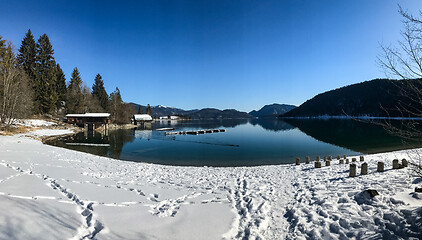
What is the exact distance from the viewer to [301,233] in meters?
4.80

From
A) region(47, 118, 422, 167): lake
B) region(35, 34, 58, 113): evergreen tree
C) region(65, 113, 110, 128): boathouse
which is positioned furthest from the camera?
region(65, 113, 110, 128): boathouse

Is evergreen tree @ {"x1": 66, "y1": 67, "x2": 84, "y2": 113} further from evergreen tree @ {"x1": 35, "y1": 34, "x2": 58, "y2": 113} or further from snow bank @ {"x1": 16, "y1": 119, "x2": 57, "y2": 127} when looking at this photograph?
snow bank @ {"x1": 16, "y1": 119, "x2": 57, "y2": 127}

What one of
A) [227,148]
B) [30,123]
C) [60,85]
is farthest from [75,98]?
[227,148]

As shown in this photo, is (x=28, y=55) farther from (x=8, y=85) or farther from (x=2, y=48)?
(x=8, y=85)

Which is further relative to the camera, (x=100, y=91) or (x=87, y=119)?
(x=100, y=91)

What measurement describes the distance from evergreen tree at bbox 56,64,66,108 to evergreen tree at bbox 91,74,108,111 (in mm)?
14678

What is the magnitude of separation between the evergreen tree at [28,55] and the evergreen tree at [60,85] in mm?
7039

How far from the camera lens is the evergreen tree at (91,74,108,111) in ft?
246

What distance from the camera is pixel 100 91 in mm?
75500

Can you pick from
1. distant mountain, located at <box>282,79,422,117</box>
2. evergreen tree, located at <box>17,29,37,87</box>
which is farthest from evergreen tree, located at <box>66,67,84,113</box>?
distant mountain, located at <box>282,79,422,117</box>

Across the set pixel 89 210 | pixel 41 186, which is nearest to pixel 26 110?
pixel 41 186

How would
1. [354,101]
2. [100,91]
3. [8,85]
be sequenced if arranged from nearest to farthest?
[8,85] → [100,91] → [354,101]

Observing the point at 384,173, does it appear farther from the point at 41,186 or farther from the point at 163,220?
the point at 41,186

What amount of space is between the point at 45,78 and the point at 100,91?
88.5 ft
